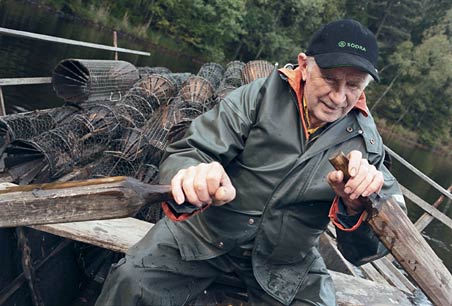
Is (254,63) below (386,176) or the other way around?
below

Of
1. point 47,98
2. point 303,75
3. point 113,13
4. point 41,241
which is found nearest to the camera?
point 303,75

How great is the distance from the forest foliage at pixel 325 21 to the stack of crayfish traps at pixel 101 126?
989 inches

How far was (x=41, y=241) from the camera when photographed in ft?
12.4

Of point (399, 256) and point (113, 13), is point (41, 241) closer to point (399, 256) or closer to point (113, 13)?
point (399, 256)

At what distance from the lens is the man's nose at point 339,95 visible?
8.13ft

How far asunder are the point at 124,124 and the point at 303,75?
12.5 feet

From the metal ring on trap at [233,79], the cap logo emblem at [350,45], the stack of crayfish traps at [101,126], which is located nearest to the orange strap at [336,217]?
the cap logo emblem at [350,45]

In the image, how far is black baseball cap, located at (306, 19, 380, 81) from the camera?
94.9 inches

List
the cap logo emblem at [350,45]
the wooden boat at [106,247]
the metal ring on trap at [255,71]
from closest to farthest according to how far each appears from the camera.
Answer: the cap logo emblem at [350,45] < the wooden boat at [106,247] < the metal ring on trap at [255,71]

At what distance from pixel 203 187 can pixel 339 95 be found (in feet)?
3.64

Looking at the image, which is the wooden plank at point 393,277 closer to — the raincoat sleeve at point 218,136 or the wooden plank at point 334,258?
the wooden plank at point 334,258

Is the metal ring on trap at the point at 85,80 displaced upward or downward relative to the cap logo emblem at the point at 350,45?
downward

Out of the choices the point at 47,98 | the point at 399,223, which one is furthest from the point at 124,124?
the point at 47,98

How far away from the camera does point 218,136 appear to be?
2494mm
